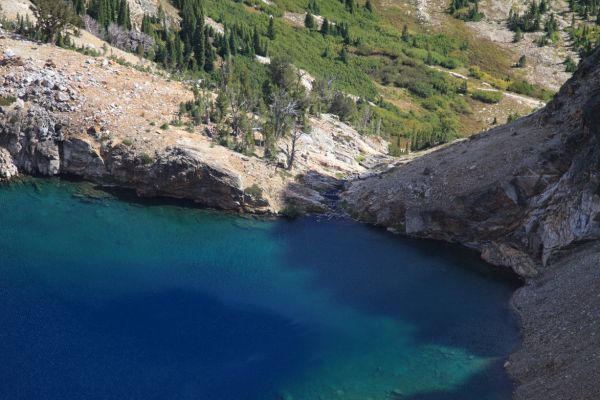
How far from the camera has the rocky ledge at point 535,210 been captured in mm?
39000

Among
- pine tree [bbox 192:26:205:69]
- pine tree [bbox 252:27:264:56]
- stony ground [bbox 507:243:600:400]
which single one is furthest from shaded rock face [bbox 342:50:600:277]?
pine tree [bbox 252:27:264:56]

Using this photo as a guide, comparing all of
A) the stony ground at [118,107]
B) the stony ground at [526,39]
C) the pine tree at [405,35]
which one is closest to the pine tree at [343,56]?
the pine tree at [405,35]

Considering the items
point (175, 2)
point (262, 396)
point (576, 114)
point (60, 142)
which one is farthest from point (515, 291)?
point (175, 2)

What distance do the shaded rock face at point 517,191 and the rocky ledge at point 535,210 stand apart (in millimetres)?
103

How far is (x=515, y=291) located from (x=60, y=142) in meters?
52.1

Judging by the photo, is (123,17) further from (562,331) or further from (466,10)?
(466,10)

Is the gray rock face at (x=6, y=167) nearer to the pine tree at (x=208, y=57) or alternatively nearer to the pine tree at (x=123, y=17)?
the pine tree at (x=123, y=17)

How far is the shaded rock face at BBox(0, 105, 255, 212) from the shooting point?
6638 centimetres

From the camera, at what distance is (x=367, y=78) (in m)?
149

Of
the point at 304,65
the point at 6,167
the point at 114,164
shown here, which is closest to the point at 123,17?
the point at 6,167

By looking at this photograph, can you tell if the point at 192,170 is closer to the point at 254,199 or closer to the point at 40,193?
the point at 254,199

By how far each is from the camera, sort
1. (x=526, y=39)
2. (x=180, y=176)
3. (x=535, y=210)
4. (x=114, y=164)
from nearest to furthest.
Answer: (x=535, y=210), (x=180, y=176), (x=114, y=164), (x=526, y=39)

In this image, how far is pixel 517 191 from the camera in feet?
193

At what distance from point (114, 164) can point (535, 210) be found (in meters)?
45.5
